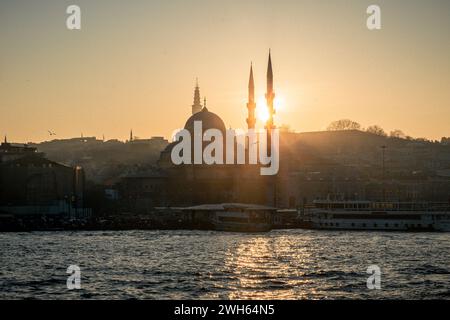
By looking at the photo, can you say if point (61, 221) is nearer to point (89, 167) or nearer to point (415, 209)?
point (415, 209)

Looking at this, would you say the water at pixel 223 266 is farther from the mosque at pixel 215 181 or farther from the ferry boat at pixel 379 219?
the mosque at pixel 215 181

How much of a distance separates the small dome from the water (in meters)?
31.2

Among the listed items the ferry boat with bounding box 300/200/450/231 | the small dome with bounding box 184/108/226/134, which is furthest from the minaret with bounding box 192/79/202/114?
the ferry boat with bounding box 300/200/450/231

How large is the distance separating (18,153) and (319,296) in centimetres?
6008

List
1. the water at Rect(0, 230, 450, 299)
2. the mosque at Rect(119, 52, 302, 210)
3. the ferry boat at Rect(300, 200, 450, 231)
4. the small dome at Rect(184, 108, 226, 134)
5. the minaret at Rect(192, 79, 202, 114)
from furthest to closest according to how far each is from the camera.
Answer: the minaret at Rect(192, 79, 202, 114) < the small dome at Rect(184, 108, 226, 134) < the mosque at Rect(119, 52, 302, 210) < the ferry boat at Rect(300, 200, 450, 231) < the water at Rect(0, 230, 450, 299)

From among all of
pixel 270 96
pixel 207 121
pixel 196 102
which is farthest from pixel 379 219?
pixel 196 102

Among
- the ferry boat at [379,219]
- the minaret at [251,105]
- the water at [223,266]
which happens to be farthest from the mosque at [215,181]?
the water at [223,266]

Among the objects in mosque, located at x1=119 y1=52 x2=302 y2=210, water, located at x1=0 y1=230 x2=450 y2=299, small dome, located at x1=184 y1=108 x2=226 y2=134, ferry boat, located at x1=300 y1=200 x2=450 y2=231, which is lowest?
water, located at x1=0 y1=230 x2=450 y2=299

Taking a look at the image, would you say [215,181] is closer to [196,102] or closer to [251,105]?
[251,105]

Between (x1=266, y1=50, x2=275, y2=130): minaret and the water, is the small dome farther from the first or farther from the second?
the water

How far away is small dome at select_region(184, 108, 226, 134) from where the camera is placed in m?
82.9

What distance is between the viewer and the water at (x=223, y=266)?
24.2 m

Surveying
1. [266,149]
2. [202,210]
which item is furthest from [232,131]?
[202,210]

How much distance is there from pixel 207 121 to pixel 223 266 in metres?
51.5
